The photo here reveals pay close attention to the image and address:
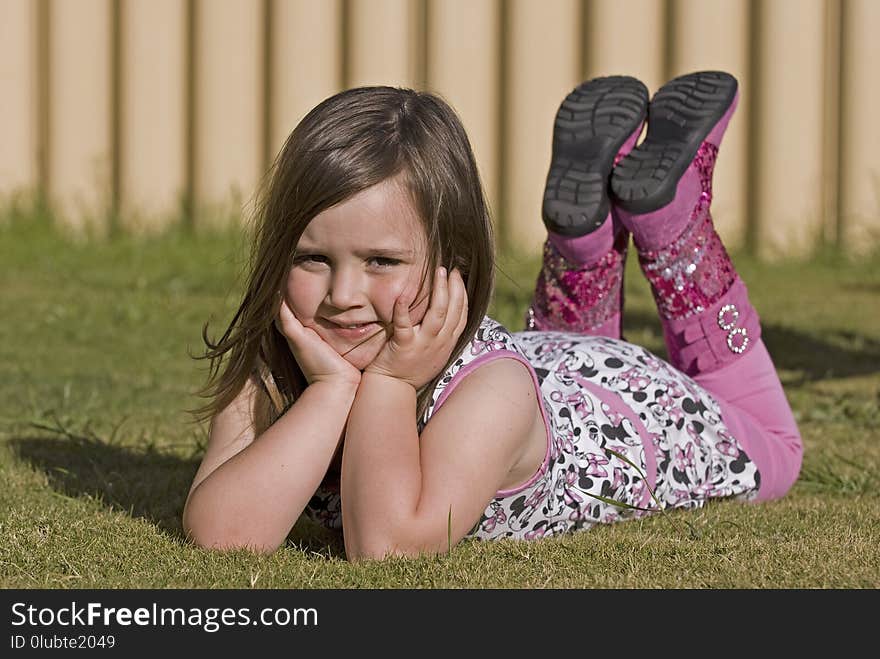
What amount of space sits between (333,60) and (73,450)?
3.57m

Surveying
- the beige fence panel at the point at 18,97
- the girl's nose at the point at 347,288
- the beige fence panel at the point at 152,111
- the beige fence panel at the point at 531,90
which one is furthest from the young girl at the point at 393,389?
the beige fence panel at the point at 18,97

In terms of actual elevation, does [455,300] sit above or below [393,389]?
above

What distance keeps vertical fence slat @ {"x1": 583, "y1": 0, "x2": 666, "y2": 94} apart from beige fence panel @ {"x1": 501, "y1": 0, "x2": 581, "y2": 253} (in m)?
0.13

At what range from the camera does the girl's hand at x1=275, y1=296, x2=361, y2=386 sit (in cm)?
202

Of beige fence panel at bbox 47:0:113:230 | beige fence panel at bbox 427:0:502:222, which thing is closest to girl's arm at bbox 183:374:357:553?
beige fence panel at bbox 427:0:502:222

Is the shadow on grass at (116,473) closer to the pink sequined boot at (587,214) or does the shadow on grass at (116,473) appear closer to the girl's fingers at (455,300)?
the girl's fingers at (455,300)

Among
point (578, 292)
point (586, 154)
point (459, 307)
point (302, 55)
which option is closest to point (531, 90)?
point (302, 55)

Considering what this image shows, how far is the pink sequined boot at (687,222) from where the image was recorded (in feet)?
8.49

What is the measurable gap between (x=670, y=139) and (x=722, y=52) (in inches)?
140

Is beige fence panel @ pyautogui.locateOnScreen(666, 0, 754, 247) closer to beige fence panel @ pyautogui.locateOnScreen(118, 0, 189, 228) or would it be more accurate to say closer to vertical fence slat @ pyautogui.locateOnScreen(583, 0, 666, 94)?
vertical fence slat @ pyautogui.locateOnScreen(583, 0, 666, 94)

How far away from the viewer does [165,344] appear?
434 centimetres

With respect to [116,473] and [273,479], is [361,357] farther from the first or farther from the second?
[116,473]

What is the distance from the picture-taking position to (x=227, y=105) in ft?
20.3

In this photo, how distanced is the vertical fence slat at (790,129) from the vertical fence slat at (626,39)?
1.46ft
